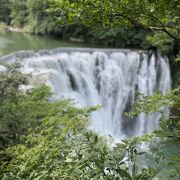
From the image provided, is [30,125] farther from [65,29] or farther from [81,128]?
[65,29]

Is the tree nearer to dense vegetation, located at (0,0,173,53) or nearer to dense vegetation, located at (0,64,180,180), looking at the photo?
dense vegetation, located at (0,64,180,180)

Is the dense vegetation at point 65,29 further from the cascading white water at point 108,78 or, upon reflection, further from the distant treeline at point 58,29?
the cascading white water at point 108,78

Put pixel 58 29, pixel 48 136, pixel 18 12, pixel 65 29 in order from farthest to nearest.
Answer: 1. pixel 18 12
2. pixel 58 29
3. pixel 65 29
4. pixel 48 136

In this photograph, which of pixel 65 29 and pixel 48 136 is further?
pixel 65 29

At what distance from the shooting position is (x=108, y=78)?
42.5 feet

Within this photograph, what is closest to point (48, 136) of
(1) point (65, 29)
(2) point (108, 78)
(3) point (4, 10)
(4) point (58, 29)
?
(2) point (108, 78)

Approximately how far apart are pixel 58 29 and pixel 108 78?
10326 millimetres

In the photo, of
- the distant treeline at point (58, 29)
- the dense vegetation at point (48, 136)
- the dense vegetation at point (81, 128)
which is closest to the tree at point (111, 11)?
the dense vegetation at point (81, 128)

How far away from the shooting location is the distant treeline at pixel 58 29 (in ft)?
60.8

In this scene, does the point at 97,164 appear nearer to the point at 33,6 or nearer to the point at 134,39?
the point at 134,39

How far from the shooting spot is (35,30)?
25.0 meters

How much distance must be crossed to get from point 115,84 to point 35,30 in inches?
547

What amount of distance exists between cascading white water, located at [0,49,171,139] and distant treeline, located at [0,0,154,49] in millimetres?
1334

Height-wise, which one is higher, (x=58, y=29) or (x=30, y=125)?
(x=58, y=29)
